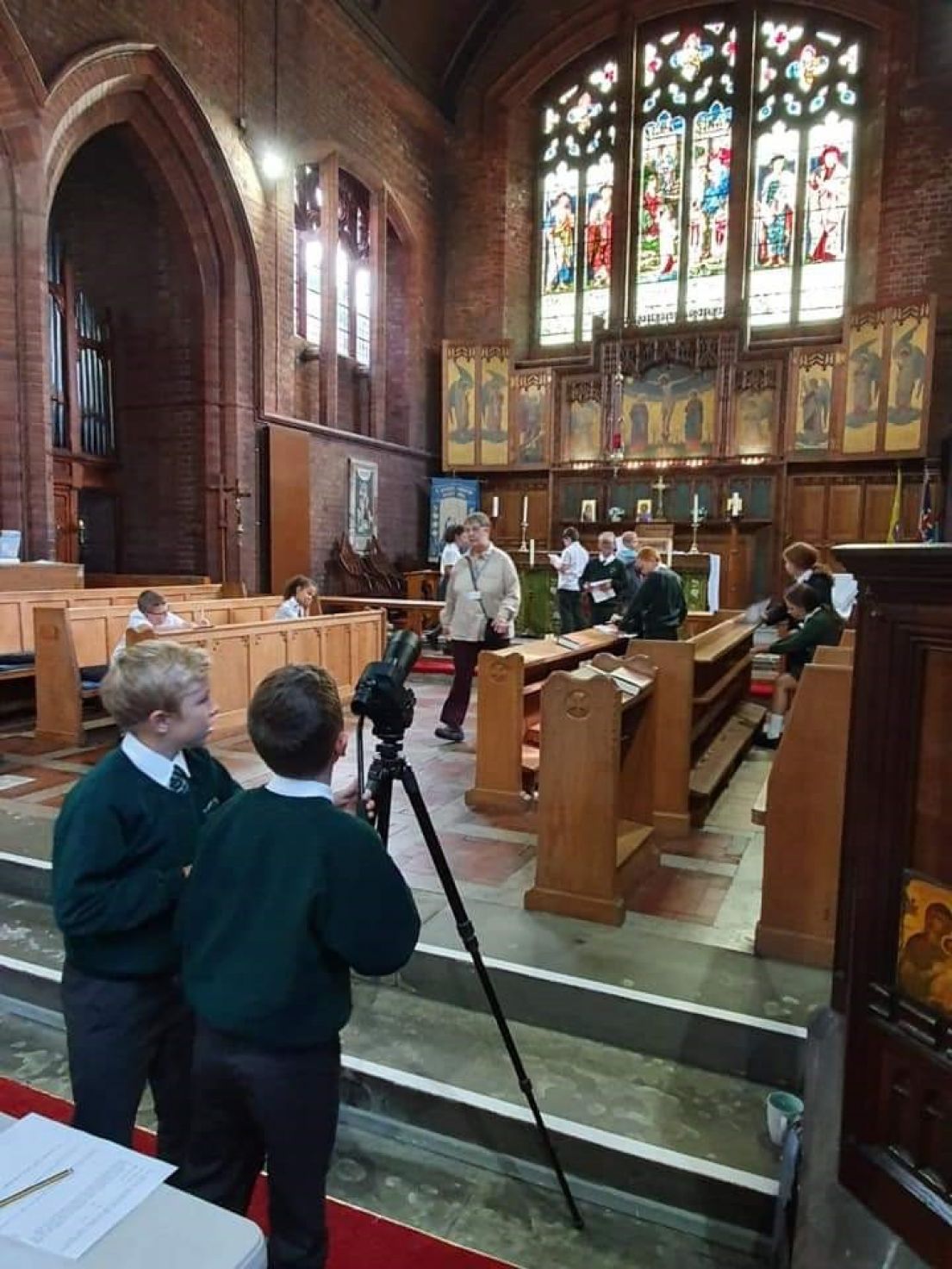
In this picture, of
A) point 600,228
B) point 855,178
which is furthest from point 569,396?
point 855,178

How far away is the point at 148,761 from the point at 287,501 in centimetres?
989

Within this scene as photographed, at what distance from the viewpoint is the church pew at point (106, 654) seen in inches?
219

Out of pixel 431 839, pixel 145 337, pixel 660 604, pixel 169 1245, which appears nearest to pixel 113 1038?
pixel 431 839

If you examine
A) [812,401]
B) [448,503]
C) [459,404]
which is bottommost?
[448,503]

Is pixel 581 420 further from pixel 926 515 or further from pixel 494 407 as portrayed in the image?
pixel 926 515

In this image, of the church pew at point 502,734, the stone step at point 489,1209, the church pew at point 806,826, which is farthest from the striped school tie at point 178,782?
the church pew at point 502,734

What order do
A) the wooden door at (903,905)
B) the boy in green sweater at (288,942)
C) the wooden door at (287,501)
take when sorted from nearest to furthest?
the boy in green sweater at (288,942), the wooden door at (903,905), the wooden door at (287,501)

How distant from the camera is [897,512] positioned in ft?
38.9

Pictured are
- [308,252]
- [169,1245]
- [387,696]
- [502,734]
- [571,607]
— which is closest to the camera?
[169,1245]

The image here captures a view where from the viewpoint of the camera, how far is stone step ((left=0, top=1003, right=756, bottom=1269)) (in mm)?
1856

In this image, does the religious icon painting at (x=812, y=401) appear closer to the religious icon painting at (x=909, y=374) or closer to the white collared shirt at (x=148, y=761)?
the religious icon painting at (x=909, y=374)

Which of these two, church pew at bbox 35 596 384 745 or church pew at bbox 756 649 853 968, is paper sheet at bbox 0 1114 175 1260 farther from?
church pew at bbox 35 596 384 745

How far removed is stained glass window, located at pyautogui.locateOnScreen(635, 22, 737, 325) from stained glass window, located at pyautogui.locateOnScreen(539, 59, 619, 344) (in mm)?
561

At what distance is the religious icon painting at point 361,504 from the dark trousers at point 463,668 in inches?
290
